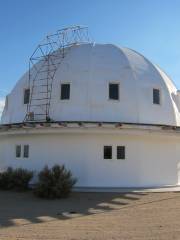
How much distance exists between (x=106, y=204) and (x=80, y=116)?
21.3ft

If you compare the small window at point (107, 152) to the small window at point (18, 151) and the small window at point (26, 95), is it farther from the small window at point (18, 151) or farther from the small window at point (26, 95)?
the small window at point (26, 95)

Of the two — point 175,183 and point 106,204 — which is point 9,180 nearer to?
point 106,204

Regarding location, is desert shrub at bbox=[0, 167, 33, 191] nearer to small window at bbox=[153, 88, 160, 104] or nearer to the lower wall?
the lower wall

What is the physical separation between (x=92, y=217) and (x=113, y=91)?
10.1 metres

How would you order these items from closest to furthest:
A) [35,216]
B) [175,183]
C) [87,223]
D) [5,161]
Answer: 1. [87,223]
2. [35,216]
3. [175,183]
4. [5,161]

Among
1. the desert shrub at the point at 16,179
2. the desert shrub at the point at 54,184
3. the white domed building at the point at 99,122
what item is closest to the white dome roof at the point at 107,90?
the white domed building at the point at 99,122

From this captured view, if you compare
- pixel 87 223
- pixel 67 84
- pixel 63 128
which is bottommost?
pixel 87 223

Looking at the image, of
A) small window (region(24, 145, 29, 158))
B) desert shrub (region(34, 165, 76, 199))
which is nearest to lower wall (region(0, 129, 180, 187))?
small window (region(24, 145, 29, 158))

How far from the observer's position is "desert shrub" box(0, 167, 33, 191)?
19.5 metres

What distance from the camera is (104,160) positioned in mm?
19859

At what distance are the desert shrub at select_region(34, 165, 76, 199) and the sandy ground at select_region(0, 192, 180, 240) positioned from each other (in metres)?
0.45

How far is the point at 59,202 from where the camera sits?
51.4 feet

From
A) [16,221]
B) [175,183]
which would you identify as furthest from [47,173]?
[175,183]

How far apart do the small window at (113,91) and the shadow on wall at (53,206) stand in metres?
5.71
